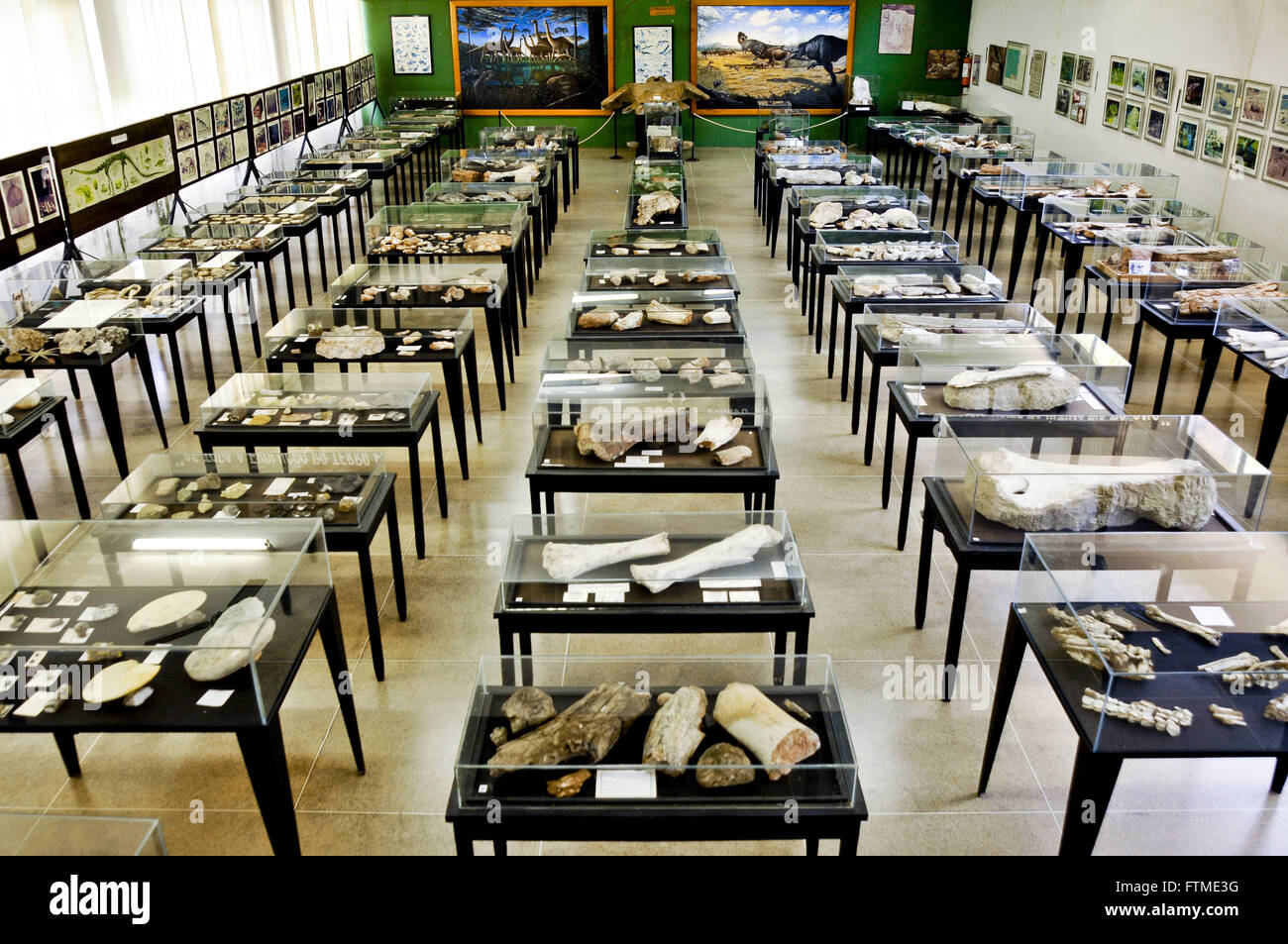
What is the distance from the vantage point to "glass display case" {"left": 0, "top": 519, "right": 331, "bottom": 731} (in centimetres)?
402

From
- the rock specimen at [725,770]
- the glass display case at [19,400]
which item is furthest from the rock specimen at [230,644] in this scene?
the glass display case at [19,400]

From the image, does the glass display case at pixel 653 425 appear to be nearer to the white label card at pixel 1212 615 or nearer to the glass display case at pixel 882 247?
the white label card at pixel 1212 615

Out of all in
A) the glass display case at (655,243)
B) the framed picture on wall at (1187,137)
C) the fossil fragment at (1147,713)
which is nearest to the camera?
the fossil fragment at (1147,713)

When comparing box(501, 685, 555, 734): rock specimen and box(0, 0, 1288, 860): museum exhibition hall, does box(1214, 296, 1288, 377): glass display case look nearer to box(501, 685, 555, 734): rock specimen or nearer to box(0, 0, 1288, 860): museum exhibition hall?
box(0, 0, 1288, 860): museum exhibition hall

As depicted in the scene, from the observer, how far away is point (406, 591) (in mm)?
6520

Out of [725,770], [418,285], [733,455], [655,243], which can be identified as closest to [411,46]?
[655,243]

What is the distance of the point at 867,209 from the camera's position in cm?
1216

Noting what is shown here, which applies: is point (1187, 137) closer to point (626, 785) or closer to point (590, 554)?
point (590, 554)

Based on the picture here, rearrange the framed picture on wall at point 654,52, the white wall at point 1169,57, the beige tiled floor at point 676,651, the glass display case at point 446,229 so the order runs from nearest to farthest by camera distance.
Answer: the beige tiled floor at point 676,651
the glass display case at point 446,229
the white wall at point 1169,57
the framed picture on wall at point 654,52

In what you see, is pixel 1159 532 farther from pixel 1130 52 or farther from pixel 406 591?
pixel 1130 52

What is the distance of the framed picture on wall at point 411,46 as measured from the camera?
2250cm

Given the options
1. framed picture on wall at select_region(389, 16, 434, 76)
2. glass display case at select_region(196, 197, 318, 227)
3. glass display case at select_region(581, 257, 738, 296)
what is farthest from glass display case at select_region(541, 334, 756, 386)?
framed picture on wall at select_region(389, 16, 434, 76)

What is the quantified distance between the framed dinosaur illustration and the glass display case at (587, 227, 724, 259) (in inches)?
506

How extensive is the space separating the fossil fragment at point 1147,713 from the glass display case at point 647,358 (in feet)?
11.4
